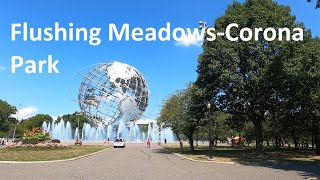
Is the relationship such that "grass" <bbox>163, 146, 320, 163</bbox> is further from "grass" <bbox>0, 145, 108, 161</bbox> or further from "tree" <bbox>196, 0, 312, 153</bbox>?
"grass" <bbox>0, 145, 108, 161</bbox>

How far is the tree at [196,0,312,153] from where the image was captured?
3158cm

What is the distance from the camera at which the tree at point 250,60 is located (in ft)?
104

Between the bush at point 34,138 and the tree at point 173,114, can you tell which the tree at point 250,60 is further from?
the bush at point 34,138

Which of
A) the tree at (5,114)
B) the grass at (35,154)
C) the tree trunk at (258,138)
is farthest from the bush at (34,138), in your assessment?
the tree at (5,114)

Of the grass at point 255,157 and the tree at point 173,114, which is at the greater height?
the tree at point 173,114

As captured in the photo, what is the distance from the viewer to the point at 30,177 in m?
16.2

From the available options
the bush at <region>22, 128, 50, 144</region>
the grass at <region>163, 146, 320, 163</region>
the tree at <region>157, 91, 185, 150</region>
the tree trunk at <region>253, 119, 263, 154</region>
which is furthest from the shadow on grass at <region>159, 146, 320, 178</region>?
the bush at <region>22, 128, 50, 144</region>

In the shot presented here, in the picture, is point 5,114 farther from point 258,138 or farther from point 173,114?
point 258,138

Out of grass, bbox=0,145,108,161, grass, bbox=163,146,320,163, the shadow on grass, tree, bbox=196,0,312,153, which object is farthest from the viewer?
tree, bbox=196,0,312,153

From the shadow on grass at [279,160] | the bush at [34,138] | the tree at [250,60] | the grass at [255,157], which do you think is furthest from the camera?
the bush at [34,138]

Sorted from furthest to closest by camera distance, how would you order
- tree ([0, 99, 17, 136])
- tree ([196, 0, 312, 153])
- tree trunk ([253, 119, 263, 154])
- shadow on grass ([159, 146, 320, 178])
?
tree ([0, 99, 17, 136]) < tree trunk ([253, 119, 263, 154]) < tree ([196, 0, 312, 153]) < shadow on grass ([159, 146, 320, 178])

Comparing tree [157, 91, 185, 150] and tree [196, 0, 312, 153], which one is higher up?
tree [196, 0, 312, 153]

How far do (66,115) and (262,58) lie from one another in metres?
149

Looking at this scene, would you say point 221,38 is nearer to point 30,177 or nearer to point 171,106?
point 171,106
